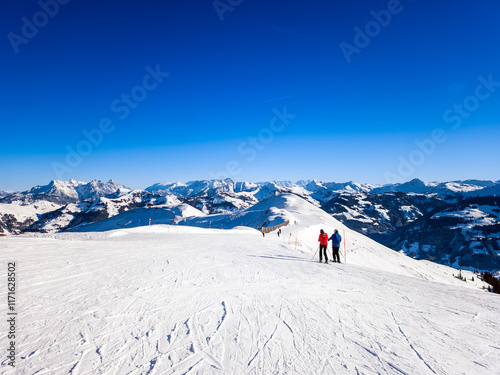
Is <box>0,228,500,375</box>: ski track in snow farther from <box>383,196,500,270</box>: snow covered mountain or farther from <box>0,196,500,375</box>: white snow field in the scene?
<box>383,196,500,270</box>: snow covered mountain

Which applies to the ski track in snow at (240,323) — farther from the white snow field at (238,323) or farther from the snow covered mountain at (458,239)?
the snow covered mountain at (458,239)

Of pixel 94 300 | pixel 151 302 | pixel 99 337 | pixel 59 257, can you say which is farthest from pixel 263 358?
pixel 59 257

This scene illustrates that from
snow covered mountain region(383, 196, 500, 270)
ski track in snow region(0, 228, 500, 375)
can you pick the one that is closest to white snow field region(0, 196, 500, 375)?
ski track in snow region(0, 228, 500, 375)

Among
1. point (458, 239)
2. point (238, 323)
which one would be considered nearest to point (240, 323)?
point (238, 323)

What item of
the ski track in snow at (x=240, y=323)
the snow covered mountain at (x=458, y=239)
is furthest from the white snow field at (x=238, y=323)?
the snow covered mountain at (x=458, y=239)

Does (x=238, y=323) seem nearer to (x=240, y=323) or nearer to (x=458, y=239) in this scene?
(x=240, y=323)

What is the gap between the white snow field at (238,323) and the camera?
441cm

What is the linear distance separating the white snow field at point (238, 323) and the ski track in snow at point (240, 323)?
0.03 m

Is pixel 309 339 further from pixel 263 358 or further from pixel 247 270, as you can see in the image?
pixel 247 270

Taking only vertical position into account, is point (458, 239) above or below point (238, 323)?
below

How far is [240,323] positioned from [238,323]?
0.17 feet

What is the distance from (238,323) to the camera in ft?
19.7

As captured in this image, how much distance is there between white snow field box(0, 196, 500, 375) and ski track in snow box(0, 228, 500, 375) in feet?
0.10

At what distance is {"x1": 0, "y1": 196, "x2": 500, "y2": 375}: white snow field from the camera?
174 inches
